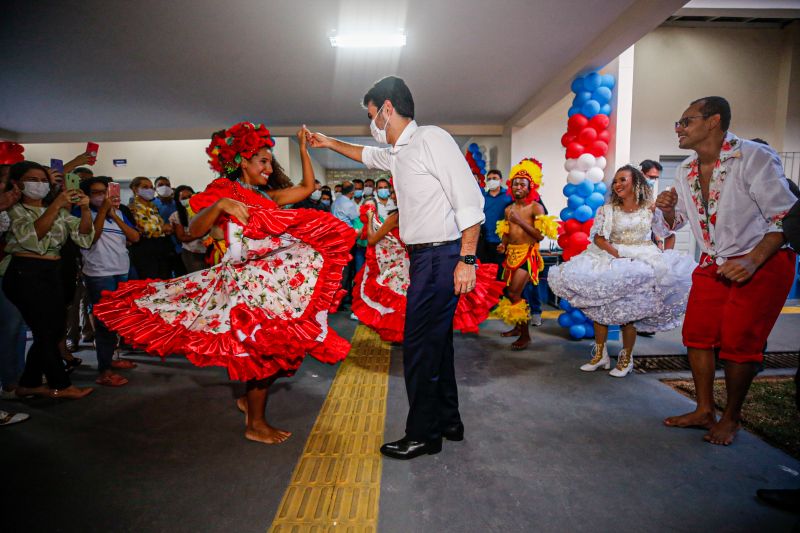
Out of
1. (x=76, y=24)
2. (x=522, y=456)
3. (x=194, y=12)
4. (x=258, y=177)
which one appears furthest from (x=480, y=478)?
(x=76, y=24)

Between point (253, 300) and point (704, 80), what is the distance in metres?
10.5

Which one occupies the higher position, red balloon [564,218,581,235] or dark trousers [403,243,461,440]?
red balloon [564,218,581,235]

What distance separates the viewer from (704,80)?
8578 mm

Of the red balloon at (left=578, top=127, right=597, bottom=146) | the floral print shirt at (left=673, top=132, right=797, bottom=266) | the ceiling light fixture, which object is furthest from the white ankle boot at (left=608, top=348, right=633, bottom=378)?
the ceiling light fixture

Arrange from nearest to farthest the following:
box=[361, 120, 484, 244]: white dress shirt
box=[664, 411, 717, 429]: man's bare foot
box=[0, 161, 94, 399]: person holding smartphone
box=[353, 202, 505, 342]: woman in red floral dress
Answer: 1. box=[361, 120, 484, 244]: white dress shirt
2. box=[664, 411, 717, 429]: man's bare foot
3. box=[0, 161, 94, 399]: person holding smartphone
4. box=[353, 202, 505, 342]: woman in red floral dress

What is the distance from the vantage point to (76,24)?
174 inches

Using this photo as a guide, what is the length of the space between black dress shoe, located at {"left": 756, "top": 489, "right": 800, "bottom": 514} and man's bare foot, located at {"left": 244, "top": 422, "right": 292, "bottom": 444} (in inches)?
103

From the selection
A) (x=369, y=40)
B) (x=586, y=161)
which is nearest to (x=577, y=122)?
(x=586, y=161)

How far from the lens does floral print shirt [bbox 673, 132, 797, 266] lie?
2307 millimetres

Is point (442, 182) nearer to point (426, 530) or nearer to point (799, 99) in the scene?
point (426, 530)

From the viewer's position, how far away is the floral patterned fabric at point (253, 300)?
7.51ft

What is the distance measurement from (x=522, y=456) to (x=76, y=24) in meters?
6.06

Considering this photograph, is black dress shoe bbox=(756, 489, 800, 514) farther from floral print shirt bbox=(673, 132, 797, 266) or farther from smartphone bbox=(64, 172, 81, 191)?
smartphone bbox=(64, 172, 81, 191)

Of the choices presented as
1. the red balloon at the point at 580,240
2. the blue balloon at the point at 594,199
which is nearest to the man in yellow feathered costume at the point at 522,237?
the red balloon at the point at 580,240
